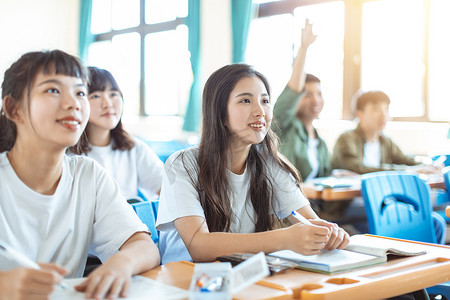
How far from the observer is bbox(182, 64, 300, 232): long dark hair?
5.50 feet

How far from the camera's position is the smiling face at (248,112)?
174 centimetres

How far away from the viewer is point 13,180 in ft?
4.27

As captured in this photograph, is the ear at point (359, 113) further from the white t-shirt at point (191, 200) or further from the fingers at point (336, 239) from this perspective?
the fingers at point (336, 239)

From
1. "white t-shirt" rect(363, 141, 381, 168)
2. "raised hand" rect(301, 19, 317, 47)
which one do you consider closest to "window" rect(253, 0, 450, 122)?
"white t-shirt" rect(363, 141, 381, 168)

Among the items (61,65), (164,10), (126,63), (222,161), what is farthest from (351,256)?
(126,63)

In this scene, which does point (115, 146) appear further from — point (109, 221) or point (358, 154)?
point (358, 154)

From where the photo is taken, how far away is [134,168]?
2.81 m

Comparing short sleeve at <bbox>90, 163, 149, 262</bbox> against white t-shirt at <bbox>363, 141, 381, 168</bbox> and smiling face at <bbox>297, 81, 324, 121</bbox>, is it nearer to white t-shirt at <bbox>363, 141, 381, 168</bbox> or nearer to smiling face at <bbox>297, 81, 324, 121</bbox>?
smiling face at <bbox>297, 81, 324, 121</bbox>

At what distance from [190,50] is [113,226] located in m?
5.70

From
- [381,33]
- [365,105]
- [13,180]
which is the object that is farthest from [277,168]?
[381,33]

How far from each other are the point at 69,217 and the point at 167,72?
6.48 meters

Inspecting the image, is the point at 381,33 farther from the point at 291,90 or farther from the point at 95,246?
the point at 95,246

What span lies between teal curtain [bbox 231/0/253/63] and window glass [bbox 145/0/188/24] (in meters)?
1.00

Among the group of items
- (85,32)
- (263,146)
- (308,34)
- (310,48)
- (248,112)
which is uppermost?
(85,32)
